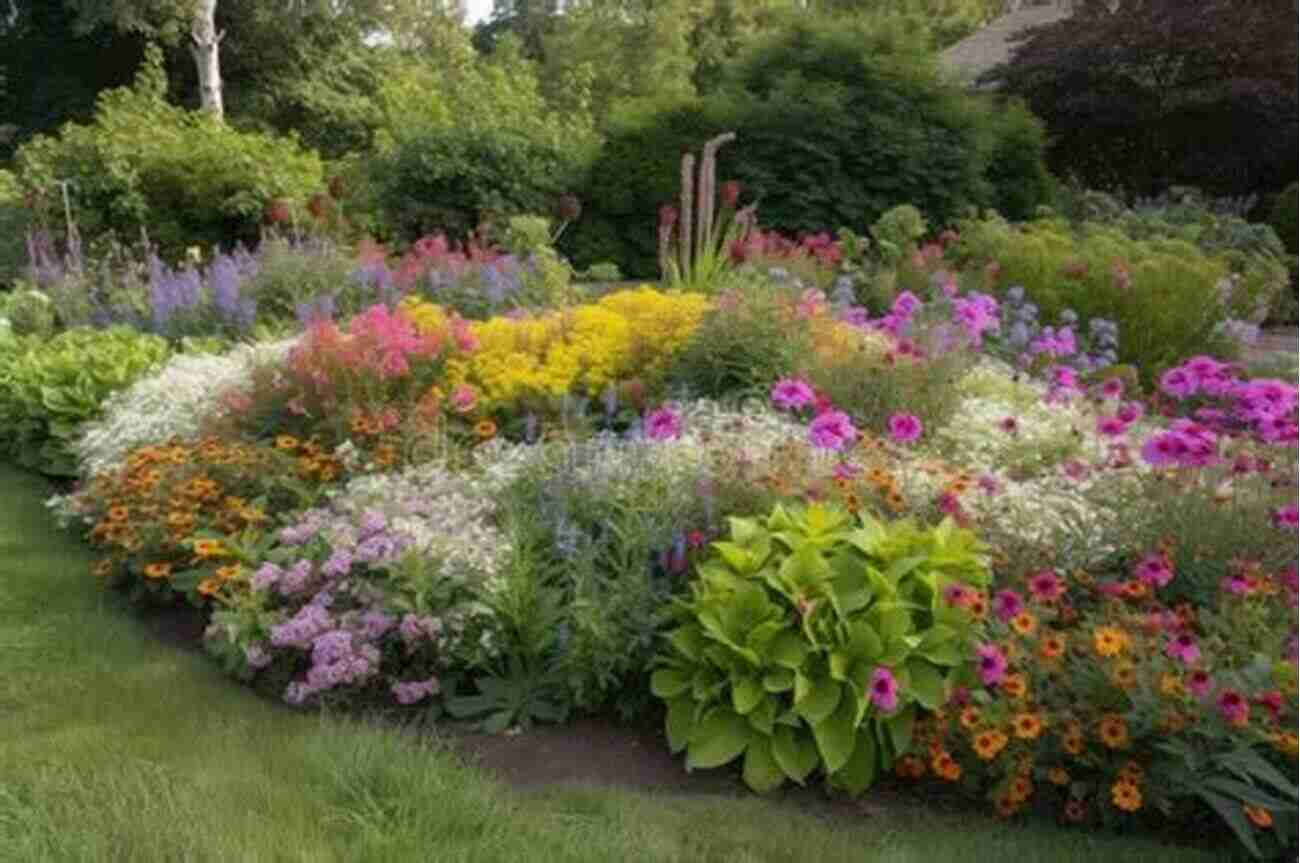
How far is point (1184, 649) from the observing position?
3.51m

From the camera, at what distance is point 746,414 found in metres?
5.60

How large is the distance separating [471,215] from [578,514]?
10381mm

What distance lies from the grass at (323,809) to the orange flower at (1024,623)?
493 mm

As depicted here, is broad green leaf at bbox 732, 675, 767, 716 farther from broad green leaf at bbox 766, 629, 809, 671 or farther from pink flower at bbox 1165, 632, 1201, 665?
pink flower at bbox 1165, 632, 1201, 665

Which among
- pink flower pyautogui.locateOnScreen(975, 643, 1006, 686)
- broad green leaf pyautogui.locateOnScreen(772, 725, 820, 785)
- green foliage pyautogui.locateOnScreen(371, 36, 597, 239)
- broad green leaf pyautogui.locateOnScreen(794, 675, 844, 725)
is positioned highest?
green foliage pyautogui.locateOnScreen(371, 36, 597, 239)

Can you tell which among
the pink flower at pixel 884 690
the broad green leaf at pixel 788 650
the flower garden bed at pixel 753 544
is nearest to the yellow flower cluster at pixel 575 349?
the flower garden bed at pixel 753 544

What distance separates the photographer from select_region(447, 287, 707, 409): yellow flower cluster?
19.4ft

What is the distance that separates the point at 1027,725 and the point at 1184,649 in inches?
16.6

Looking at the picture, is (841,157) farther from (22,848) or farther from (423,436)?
(22,848)

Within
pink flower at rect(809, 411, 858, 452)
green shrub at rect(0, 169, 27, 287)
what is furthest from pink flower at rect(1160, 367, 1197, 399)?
green shrub at rect(0, 169, 27, 287)

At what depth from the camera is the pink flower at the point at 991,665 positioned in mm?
3619

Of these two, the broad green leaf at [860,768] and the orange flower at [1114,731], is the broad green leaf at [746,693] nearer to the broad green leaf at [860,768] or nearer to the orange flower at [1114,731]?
the broad green leaf at [860,768]

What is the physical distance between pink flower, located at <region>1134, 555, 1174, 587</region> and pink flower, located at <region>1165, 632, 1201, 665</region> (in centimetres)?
27

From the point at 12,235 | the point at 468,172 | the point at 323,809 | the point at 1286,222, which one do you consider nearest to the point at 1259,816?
the point at 323,809
